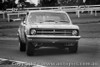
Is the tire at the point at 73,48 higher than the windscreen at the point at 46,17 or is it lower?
lower

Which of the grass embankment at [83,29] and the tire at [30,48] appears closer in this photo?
the tire at [30,48]

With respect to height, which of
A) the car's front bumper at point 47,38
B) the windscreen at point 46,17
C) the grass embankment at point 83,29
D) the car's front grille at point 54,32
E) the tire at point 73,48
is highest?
the windscreen at point 46,17

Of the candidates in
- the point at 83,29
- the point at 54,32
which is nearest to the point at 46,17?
the point at 54,32

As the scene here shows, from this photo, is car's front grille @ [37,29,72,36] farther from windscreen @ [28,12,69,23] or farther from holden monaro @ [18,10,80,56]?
windscreen @ [28,12,69,23]

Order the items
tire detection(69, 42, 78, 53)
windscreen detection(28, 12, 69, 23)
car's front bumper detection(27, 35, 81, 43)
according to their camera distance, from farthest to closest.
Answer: windscreen detection(28, 12, 69, 23)
tire detection(69, 42, 78, 53)
car's front bumper detection(27, 35, 81, 43)

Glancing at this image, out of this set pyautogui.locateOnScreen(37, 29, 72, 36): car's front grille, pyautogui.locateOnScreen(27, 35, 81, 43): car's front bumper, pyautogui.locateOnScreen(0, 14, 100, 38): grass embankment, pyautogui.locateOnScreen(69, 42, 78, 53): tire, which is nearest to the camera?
pyautogui.locateOnScreen(27, 35, 81, 43): car's front bumper

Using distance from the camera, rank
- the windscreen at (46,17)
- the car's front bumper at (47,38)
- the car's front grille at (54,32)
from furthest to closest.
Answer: the windscreen at (46,17) < the car's front grille at (54,32) < the car's front bumper at (47,38)

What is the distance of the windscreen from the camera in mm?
14227

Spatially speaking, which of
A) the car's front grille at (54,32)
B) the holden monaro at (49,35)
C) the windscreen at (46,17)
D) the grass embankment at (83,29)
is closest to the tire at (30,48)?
the holden monaro at (49,35)

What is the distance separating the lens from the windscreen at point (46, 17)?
1423 centimetres

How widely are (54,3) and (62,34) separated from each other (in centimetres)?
5133

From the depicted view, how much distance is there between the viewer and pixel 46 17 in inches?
568

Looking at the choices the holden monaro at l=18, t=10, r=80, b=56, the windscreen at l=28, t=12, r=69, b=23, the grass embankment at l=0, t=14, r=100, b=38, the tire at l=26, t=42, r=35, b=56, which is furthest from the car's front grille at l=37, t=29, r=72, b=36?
the grass embankment at l=0, t=14, r=100, b=38

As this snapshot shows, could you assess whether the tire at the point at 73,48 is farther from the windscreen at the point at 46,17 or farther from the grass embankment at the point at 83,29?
the grass embankment at the point at 83,29
